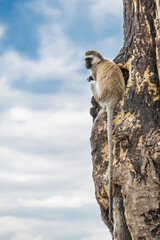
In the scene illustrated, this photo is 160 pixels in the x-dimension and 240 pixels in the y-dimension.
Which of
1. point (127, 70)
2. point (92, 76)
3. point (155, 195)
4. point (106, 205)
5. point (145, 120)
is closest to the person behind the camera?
point (155, 195)

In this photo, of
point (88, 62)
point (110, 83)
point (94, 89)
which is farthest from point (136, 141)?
point (88, 62)

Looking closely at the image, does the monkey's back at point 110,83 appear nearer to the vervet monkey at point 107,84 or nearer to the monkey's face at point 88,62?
the vervet monkey at point 107,84

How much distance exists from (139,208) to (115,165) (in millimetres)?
1152

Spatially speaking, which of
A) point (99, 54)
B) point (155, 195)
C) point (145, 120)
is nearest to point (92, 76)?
point (99, 54)

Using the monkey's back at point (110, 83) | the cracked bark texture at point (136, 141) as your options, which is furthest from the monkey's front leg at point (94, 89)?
the cracked bark texture at point (136, 141)

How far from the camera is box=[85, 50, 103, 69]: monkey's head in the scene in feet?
34.6

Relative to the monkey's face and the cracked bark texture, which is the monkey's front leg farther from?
the cracked bark texture

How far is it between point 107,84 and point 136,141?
6.78 ft

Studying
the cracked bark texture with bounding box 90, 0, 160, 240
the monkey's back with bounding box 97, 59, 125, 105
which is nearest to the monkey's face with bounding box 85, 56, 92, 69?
the monkey's back with bounding box 97, 59, 125, 105

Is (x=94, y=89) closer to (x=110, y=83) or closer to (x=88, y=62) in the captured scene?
(x=110, y=83)

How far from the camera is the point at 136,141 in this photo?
8094 millimetres

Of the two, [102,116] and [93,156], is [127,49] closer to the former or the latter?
[102,116]

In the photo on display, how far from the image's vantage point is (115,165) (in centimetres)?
840

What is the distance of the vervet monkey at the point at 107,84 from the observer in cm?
851
